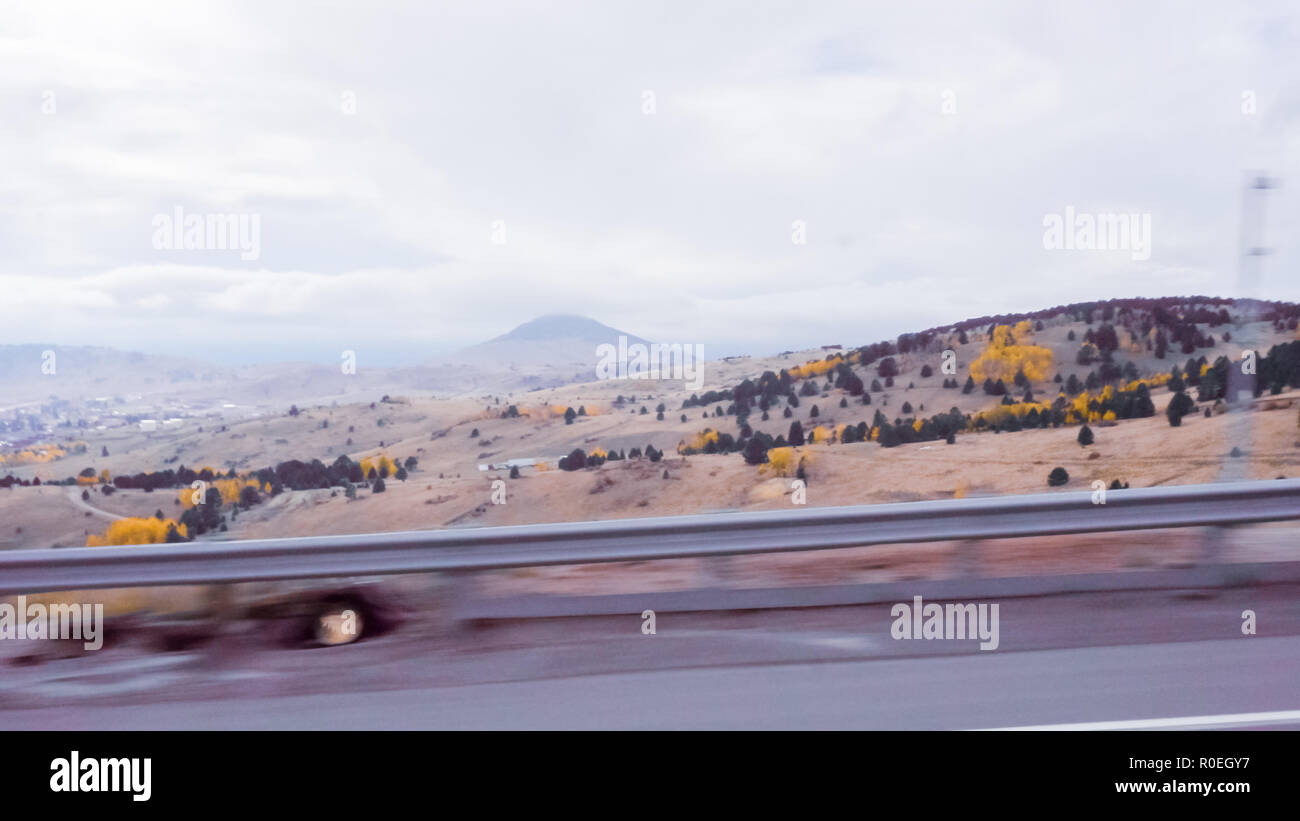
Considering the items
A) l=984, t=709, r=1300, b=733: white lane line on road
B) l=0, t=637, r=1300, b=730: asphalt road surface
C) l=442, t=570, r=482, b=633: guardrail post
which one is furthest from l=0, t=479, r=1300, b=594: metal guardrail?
l=984, t=709, r=1300, b=733: white lane line on road

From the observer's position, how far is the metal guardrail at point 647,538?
217 inches

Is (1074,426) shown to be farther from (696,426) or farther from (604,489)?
(604,489)

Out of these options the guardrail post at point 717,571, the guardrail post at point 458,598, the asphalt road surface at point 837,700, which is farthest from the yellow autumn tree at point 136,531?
the guardrail post at point 717,571

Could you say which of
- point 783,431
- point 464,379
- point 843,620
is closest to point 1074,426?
point 783,431

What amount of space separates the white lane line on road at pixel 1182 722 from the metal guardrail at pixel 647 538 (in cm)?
180

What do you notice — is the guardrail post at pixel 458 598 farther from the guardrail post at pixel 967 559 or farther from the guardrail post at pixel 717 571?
the guardrail post at pixel 967 559

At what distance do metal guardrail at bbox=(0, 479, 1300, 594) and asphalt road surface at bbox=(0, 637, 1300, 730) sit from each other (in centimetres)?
88

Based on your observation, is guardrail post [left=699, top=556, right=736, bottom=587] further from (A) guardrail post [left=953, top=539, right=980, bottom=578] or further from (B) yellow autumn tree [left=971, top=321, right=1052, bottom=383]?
(B) yellow autumn tree [left=971, top=321, right=1052, bottom=383]

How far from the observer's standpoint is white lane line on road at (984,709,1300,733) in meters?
4.29

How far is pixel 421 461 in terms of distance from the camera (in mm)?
9805

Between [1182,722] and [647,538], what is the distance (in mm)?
3122

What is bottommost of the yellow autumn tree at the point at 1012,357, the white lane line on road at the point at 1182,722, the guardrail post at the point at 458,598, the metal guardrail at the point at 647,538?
the white lane line on road at the point at 1182,722
